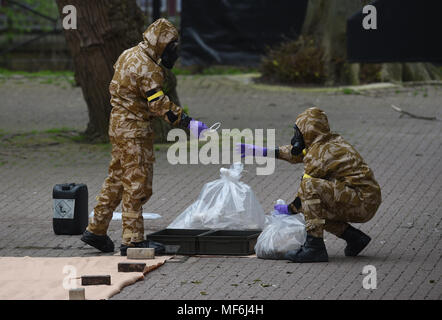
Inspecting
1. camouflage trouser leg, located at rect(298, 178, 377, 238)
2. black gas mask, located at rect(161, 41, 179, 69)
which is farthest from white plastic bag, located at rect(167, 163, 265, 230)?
black gas mask, located at rect(161, 41, 179, 69)

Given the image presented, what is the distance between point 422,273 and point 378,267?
385mm

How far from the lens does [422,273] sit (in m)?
7.46

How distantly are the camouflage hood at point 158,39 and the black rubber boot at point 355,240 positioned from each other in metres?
2.20

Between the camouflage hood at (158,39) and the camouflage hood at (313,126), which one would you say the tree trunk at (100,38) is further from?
the camouflage hood at (313,126)

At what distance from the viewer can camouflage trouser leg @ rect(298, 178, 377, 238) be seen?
7.82m

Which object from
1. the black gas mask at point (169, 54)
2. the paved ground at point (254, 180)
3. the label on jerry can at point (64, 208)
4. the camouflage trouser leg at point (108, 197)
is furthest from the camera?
the label on jerry can at point (64, 208)

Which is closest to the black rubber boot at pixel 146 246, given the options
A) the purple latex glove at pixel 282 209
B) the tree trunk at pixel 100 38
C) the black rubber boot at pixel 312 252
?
the purple latex glove at pixel 282 209

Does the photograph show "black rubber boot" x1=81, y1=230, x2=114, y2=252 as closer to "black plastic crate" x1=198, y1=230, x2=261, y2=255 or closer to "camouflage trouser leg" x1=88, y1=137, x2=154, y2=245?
"camouflage trouser leg" x1=88, y1=137, x2=154, y2=245

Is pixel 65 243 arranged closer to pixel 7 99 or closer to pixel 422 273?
pixel 422 273

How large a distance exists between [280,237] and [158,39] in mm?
1983

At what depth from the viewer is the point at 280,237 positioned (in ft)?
26.5

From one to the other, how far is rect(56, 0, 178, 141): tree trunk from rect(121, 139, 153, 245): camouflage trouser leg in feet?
18.3

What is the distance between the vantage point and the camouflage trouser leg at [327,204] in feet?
25.7

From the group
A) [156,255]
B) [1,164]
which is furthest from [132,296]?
[1,164]
